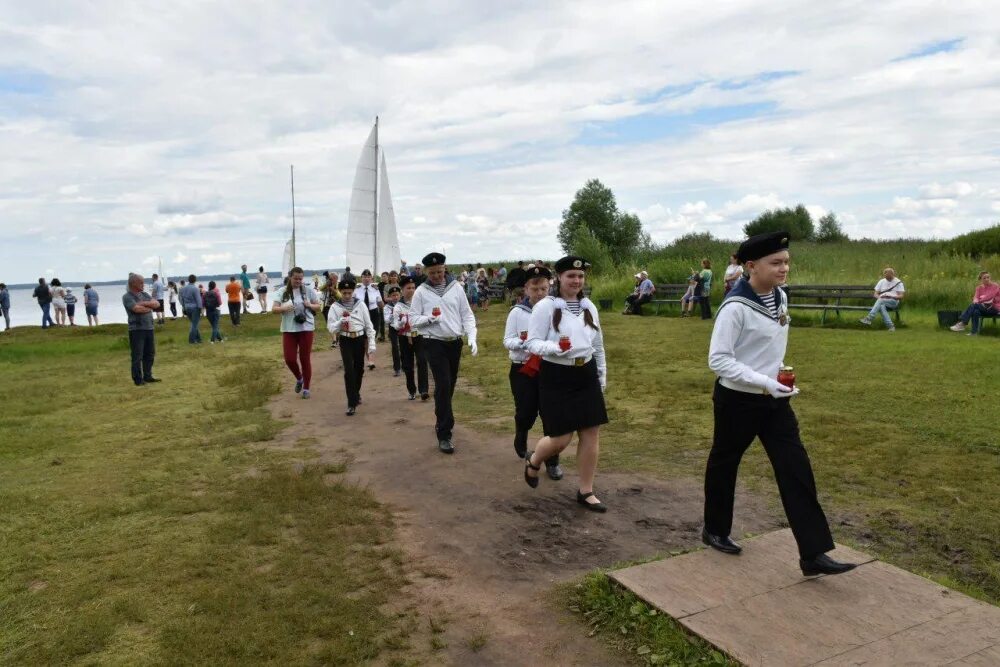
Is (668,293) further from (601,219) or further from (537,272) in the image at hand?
(601,219)

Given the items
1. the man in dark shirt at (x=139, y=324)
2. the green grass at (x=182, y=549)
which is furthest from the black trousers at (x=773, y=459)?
the man in dark shirt at (x=139, y=324)

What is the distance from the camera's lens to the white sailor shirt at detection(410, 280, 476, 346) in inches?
313

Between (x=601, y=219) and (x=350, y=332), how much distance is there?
66.5 metres

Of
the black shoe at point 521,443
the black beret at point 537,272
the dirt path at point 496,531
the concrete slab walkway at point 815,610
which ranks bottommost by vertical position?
the dirt path at point 496,531

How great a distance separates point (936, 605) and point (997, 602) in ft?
2.15

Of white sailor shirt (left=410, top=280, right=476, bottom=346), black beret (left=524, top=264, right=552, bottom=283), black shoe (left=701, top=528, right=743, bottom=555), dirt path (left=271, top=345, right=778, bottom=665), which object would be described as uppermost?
black beret (left=524, top=264, right=552, bottom=283)

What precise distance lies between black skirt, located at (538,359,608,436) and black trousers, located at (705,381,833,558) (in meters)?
1.20

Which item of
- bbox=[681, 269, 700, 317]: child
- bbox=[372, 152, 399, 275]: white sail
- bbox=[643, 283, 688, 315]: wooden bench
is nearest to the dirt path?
bbox=[681, 269, 700, 317]: child

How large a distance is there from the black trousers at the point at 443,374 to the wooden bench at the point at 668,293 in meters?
18.7

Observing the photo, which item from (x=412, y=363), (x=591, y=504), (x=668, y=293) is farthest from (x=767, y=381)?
(x=668, y=293)

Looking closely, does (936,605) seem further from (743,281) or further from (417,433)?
(417,433)

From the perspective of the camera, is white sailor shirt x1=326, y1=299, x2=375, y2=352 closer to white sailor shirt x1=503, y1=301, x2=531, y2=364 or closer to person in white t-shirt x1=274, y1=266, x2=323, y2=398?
person in white t-shirt x1=274, y1=266, x2=323, y2=398

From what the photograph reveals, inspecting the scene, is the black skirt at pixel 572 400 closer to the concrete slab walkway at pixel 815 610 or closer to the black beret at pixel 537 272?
the black beret at pixel 537 272

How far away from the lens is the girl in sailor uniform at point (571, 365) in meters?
5.60
